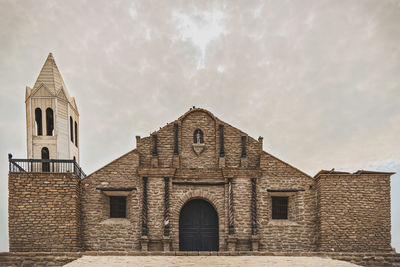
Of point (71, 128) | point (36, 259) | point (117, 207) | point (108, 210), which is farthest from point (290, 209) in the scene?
point (71, 128)

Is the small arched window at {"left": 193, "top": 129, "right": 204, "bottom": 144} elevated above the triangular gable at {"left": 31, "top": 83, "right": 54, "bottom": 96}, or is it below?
below

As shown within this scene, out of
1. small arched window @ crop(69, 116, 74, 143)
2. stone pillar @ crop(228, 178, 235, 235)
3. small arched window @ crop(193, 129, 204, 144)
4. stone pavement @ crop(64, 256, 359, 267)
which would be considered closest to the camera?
stone pavement @ crop(64, 256, 359, 267)

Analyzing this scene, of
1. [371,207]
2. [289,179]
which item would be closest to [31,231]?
[289,179]

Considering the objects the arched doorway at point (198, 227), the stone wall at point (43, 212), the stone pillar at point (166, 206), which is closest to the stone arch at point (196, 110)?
the stone pillar at point (166, 206)

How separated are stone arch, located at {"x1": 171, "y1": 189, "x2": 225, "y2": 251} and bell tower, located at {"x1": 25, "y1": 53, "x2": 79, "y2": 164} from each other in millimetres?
6786

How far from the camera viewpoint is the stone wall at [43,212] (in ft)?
45.9

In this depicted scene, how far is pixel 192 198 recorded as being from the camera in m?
15.7

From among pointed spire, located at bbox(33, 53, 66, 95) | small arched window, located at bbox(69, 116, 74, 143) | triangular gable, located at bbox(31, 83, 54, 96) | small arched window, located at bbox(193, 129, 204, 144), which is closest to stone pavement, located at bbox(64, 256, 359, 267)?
small arched window, located at bbox(193, 129, 204, 144)

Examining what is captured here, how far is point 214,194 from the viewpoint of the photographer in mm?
15719

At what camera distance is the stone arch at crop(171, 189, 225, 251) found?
15.2 metres

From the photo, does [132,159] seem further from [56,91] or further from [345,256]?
[345,256]

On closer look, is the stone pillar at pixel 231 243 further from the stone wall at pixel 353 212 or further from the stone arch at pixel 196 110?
the stone arch at pixel 196 110

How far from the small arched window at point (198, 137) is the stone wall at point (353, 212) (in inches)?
248

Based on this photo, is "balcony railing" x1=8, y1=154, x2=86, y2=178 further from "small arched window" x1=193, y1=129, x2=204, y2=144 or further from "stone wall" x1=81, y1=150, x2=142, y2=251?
"small arched window" x1=193, y1=129, x2=204, y2=144
